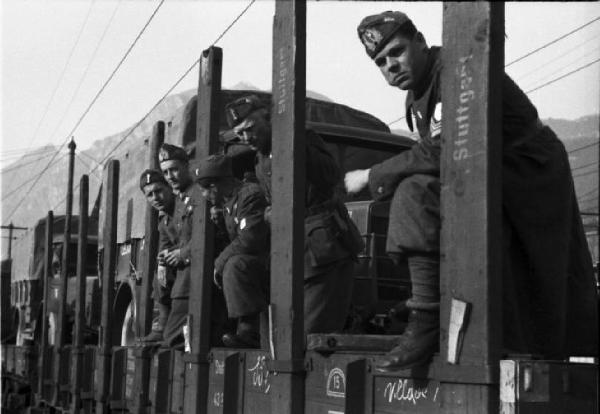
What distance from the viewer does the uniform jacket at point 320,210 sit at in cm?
484

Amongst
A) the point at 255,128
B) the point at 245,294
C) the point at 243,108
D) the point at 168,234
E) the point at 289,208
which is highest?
the point at 243,108

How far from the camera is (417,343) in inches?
127

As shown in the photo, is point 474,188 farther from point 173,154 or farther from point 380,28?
point 173,154

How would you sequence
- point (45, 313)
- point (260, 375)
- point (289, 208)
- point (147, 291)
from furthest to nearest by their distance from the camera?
point (45, 313) → point (147, 291) → point (260, 375) → point (289, 208)

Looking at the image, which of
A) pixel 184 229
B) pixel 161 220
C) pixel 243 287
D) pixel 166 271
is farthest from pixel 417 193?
pixel 161 220

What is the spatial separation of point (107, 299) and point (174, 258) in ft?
10.5

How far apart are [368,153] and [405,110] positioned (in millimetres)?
5060

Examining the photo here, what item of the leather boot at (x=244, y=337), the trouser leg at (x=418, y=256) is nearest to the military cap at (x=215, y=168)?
the leather boot at (x=244, y=337)

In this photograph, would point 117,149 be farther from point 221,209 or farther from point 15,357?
point 221,209

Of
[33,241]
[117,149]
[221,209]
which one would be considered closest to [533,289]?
[221,209]

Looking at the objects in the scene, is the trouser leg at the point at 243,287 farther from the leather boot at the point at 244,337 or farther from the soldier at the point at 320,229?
the soldier at the point at 320,229

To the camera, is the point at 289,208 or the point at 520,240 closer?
the point at 520,240

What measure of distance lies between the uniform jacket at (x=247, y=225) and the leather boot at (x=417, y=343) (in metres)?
2.20

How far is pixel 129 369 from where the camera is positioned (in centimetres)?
781
